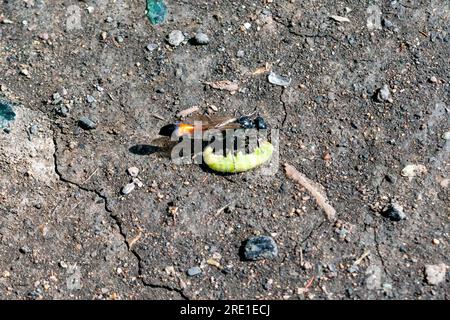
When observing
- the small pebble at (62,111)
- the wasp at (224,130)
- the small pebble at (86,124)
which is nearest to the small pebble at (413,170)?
the wasp at (224,130)

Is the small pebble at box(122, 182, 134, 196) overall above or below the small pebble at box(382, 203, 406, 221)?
below

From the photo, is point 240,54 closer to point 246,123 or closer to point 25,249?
point 246,123

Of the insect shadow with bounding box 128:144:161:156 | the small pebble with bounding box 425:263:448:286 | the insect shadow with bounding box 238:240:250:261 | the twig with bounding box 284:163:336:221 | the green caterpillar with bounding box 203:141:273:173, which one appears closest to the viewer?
the small pebble with bounding box 425:263:448:286

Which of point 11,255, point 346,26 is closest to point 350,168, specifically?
point 346,26

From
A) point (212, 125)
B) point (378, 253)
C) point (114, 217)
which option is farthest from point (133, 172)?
point (378, 253)

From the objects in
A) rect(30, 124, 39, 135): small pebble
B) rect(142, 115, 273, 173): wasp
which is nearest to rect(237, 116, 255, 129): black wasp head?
rect(142, 115, 273, 173): wasp

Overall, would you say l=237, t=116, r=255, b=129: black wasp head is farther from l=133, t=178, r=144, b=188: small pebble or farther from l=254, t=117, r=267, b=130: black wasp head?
l=133, t=178, r=144, b=188: small pebble

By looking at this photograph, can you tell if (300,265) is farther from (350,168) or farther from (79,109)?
(79,109)
